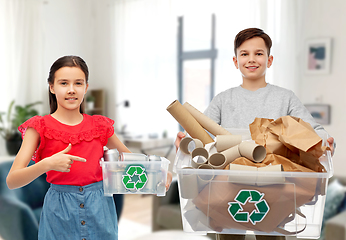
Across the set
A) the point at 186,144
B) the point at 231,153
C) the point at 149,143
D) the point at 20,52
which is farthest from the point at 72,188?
the point at 20,52

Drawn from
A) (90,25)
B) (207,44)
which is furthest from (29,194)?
(90,25)

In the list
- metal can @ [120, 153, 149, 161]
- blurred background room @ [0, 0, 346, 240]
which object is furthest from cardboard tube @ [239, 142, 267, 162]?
blurred background room @ [0, 0, 346, 240]

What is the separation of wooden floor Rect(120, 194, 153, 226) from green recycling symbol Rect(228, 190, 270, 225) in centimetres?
258

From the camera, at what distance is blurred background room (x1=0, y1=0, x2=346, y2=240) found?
3088 millimetres

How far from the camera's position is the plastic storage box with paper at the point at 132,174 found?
0.81m

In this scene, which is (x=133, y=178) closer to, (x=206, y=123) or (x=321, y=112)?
(x=206, y=123)

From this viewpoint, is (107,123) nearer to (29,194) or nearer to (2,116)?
(29,194)

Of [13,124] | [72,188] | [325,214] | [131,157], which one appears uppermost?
[131,157]

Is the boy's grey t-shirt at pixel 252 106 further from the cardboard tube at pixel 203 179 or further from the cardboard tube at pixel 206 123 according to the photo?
the cardboard tube at pixel 203 179

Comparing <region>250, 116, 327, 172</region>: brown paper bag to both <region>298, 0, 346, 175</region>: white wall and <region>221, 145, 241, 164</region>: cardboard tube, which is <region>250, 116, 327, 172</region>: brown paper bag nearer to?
<region>221, 145, 241, 164</region>: cardboard tube

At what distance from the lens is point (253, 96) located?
1173 mm

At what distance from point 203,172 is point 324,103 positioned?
2.76 meters

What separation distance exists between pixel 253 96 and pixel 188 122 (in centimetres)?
36

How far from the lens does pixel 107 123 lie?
0.99m
